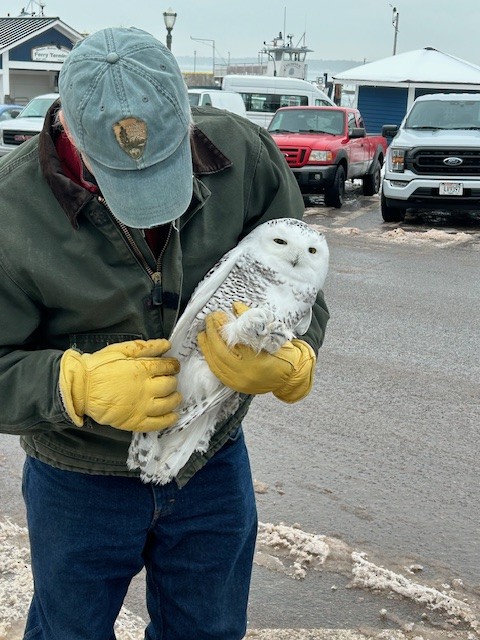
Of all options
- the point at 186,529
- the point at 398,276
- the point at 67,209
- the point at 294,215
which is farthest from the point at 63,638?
the point at 398,276

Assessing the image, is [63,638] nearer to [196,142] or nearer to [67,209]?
[67,209]

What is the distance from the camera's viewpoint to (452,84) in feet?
96.4

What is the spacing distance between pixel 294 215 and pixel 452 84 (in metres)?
29.4

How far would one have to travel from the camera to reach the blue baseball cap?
1698mm

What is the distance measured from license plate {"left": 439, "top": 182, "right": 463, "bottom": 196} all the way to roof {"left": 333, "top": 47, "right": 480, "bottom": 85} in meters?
18.7

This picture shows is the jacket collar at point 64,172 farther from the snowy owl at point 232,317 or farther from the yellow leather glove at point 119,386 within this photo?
the yellow leather glove at point 119,386

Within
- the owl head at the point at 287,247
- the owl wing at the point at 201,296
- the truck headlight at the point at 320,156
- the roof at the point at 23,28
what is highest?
the roof at the point at 23,28

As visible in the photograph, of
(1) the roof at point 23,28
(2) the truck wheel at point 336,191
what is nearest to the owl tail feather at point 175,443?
(2) the truck wheel at point 336,191

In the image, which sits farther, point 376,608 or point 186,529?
point 376,608

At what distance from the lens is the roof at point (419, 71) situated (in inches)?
1148

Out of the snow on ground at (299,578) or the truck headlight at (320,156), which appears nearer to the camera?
the snow on ground at (299,578)

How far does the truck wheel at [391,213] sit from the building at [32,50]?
28799 mm

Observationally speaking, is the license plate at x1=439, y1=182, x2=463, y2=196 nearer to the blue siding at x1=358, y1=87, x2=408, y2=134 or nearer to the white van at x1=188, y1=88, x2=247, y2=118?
the white van at x1=188, y1=88, x2=247, y2=118

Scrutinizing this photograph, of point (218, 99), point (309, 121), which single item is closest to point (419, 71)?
point (218, 99)
